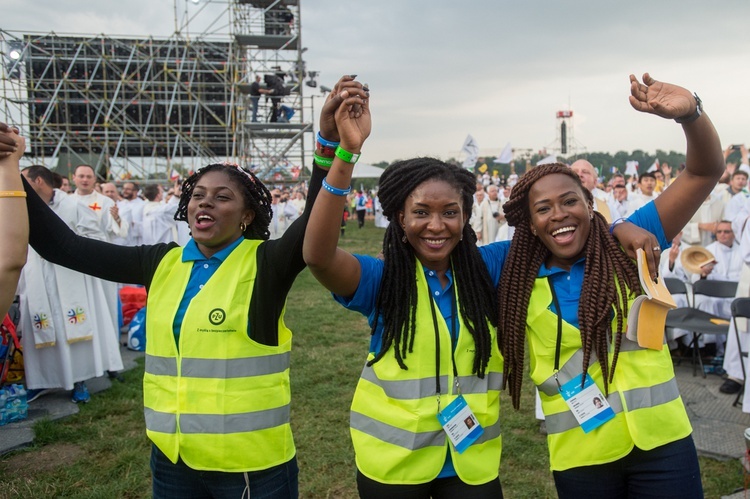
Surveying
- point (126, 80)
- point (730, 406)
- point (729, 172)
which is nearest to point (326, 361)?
point (730, 406)

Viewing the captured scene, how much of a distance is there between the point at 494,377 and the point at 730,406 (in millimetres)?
4296

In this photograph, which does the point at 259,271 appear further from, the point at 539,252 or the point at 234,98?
the point at 234,98

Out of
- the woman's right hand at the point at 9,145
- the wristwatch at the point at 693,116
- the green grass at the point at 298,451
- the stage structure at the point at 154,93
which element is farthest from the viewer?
the stage structure at the point at 154,93

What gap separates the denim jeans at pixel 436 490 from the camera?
2027 millimetres

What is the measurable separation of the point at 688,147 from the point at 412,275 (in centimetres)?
111

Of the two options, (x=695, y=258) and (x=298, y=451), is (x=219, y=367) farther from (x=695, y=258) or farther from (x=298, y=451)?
(x=695, y=258)

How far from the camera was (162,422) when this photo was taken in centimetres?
211

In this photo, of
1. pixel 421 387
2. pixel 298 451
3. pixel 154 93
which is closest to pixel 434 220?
pixel 421 387

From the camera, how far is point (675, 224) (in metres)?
2.24

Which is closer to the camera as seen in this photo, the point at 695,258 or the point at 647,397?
the point at 647,397

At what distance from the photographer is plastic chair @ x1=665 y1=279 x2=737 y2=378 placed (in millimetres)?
6070

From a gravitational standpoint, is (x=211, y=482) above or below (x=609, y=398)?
below

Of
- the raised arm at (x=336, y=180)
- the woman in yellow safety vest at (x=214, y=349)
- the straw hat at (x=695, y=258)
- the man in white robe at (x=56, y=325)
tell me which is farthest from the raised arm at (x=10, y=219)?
the straw hat at (x=695, y=258)

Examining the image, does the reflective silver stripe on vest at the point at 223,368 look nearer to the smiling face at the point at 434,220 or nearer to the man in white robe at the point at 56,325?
the smiling face at the point at 434,220
